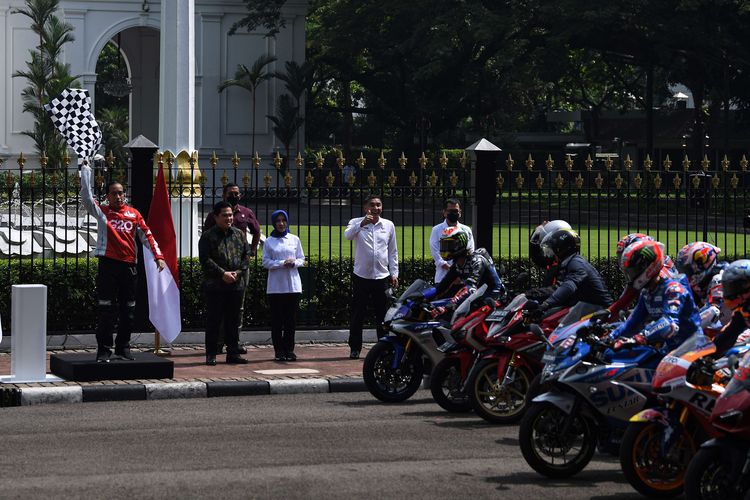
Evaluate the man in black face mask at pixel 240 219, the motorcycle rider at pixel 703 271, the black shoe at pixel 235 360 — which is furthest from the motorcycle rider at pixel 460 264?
the man in black face mask at pixel 240 219

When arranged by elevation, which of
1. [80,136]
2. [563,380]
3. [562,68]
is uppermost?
[562,68]

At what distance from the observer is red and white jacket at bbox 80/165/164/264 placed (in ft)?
43.4

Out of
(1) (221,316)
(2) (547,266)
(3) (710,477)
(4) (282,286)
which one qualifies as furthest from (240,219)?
(3) (710,477)

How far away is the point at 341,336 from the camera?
16797mm

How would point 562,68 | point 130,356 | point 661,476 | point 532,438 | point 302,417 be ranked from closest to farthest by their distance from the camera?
point 661,476
point 532,438
point 302,417
point 130,356
point 562,68

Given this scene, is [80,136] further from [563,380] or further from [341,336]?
[563,380]

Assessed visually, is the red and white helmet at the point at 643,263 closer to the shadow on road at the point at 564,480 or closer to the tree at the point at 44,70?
the shadow on road at the point at 564,480

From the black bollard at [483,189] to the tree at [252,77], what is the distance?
2982 cm

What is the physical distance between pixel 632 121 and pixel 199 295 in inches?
2250

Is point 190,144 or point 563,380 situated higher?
point 190,144

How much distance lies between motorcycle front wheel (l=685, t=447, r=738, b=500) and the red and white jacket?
7.11 meters

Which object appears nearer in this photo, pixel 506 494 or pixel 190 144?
pixel 506 494

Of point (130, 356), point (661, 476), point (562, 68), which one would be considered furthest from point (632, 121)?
point (661, 476)

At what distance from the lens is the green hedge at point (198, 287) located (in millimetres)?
15664
